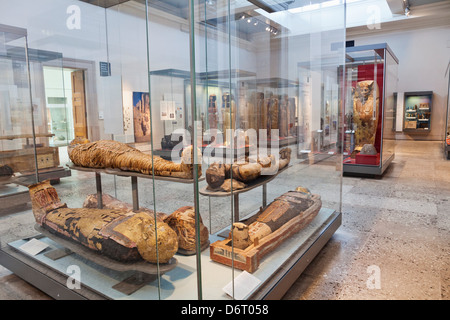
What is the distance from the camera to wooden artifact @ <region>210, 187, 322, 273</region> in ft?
6.01

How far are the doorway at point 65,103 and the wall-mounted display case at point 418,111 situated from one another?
48.8 ft

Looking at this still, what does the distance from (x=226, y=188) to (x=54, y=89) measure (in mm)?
1049

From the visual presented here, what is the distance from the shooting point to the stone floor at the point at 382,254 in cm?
225

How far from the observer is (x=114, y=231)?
1592 millimetres

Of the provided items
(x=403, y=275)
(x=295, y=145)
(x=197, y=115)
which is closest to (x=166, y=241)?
(x=197, y=115)

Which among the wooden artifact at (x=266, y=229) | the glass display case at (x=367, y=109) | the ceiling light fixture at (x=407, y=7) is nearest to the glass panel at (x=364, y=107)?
the glass display case at (x=367, y=109)

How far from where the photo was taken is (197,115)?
4.44ft

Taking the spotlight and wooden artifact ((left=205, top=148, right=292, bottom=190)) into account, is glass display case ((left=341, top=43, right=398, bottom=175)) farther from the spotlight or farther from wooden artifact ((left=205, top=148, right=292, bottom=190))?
the spotlight

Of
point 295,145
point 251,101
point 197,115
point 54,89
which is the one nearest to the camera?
point 197,115

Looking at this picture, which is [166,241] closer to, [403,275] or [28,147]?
[28,147]

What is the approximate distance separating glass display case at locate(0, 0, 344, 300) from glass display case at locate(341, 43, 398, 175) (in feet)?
15.4

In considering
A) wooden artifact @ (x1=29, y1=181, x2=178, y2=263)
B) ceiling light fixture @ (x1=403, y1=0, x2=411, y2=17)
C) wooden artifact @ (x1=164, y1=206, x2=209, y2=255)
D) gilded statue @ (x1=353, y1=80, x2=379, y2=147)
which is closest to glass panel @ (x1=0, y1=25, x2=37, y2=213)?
wooden artifact @ (x1=29, y1=181, x2=178, y2=263)

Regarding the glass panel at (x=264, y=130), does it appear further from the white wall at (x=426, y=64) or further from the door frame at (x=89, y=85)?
the white wall at (x=426, y=64)
